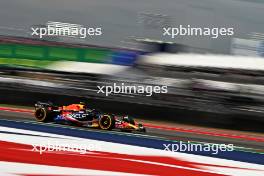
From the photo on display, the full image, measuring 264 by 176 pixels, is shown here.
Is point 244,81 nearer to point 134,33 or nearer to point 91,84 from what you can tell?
point 134,33

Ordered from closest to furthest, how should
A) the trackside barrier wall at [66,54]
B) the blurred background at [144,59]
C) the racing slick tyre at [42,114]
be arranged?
1. the blurred background at [144,59]
2. the trackside barrier wall at [66,54]
3. the racing slick tyre at [42,114]

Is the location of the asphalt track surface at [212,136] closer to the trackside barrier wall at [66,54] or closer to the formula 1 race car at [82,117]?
the formula 1 race car at [82,117]

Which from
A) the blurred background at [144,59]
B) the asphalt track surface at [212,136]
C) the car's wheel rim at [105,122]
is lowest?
the asphalt track surface at [212,136]

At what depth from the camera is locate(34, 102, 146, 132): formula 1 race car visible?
405cm

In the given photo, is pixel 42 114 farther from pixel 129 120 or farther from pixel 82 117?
pixel 129 120

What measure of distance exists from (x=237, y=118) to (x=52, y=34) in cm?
162

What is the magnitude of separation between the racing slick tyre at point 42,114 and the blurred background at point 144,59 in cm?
9

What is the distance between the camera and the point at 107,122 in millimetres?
4082

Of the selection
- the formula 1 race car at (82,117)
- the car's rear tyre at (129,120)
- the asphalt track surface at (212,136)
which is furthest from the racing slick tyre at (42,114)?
the asphalt track surface at (212,136)

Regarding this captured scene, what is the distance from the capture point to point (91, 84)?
13.2 ft

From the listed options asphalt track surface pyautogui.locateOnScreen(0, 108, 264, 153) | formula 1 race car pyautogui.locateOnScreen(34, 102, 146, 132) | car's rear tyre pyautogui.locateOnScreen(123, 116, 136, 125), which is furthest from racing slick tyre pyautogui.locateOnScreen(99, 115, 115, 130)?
asphalt track surface pyautogui.locateOnScreen(0, 108, 264, 153)

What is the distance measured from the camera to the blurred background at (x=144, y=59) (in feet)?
12.5

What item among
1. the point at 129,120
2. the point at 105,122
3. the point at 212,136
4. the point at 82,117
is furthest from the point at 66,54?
the point at 212,136

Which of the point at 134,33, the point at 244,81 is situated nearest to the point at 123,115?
the point at 134,33
